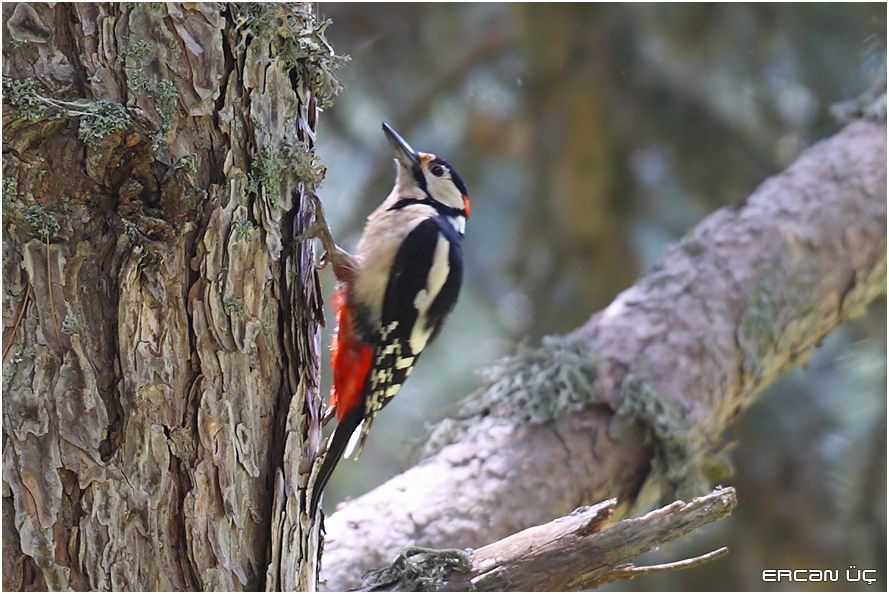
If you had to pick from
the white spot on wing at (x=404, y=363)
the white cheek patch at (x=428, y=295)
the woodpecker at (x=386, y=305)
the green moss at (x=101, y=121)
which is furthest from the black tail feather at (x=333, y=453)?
the green moss at (x=101, y=121)

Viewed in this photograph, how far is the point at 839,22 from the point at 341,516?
3304 millimetres

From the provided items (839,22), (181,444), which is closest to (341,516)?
(181,444)

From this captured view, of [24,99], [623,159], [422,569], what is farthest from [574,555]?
[623,159]

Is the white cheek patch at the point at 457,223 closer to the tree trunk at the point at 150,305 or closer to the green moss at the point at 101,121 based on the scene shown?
the tree trunk at the point at 150,305

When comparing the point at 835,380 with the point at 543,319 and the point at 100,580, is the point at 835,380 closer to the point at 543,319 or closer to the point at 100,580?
the point at 543,319

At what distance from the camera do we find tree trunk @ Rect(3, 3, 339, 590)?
1633 millimetres

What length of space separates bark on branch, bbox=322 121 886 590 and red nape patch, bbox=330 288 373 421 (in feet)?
1.71

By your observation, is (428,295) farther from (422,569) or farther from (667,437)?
(667,437)

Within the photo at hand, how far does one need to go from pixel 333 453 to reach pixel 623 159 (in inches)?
122

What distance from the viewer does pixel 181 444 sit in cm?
173

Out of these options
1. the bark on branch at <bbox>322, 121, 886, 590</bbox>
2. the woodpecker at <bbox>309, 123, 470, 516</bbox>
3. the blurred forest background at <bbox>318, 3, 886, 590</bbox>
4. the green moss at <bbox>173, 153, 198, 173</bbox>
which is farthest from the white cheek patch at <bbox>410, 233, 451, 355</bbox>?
the blurred forest background at <bbox>318, 3, 886, 590</bbox>

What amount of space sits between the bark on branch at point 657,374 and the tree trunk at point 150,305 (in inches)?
32.9

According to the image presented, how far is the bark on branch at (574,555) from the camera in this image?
67.7 inches

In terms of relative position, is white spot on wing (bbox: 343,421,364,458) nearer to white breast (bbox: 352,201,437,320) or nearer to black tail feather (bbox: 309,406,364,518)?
black tail feather (bbox: 309,406,364,518)
